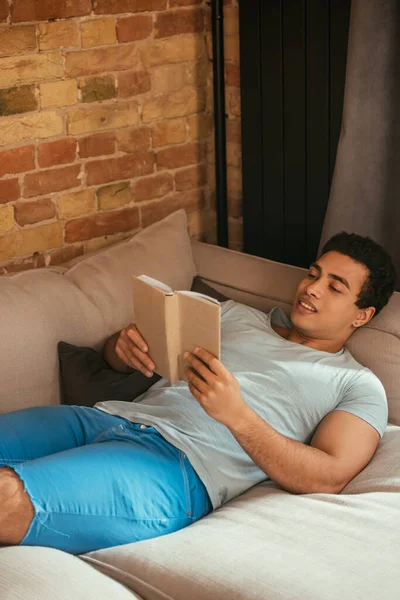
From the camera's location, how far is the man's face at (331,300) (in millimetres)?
2277

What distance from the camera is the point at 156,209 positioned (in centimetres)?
302

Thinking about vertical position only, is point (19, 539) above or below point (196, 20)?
below

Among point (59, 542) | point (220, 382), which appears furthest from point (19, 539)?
point (220, 382)

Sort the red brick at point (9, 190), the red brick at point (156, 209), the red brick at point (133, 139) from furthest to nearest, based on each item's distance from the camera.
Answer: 1. the red brick at point (156, 209)
2. the red brick at point (133, 139)
3. the red brick at point (9, 190)

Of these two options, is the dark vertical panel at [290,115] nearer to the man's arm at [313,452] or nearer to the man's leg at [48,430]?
the man's arm at [313,452]

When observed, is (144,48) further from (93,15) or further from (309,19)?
(309,19)

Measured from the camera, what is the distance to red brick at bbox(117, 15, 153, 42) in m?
2.75

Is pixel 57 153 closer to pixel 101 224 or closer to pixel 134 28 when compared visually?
pixel 101 224

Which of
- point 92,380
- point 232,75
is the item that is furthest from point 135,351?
point 232,75

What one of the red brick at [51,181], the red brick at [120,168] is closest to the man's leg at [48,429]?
the red brick at [51,181]

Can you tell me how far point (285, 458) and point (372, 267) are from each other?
0.65 meters

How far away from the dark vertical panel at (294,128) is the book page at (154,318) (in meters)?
1.05

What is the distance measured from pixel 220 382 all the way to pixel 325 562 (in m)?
0.43

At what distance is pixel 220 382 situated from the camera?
1837 millimetres
